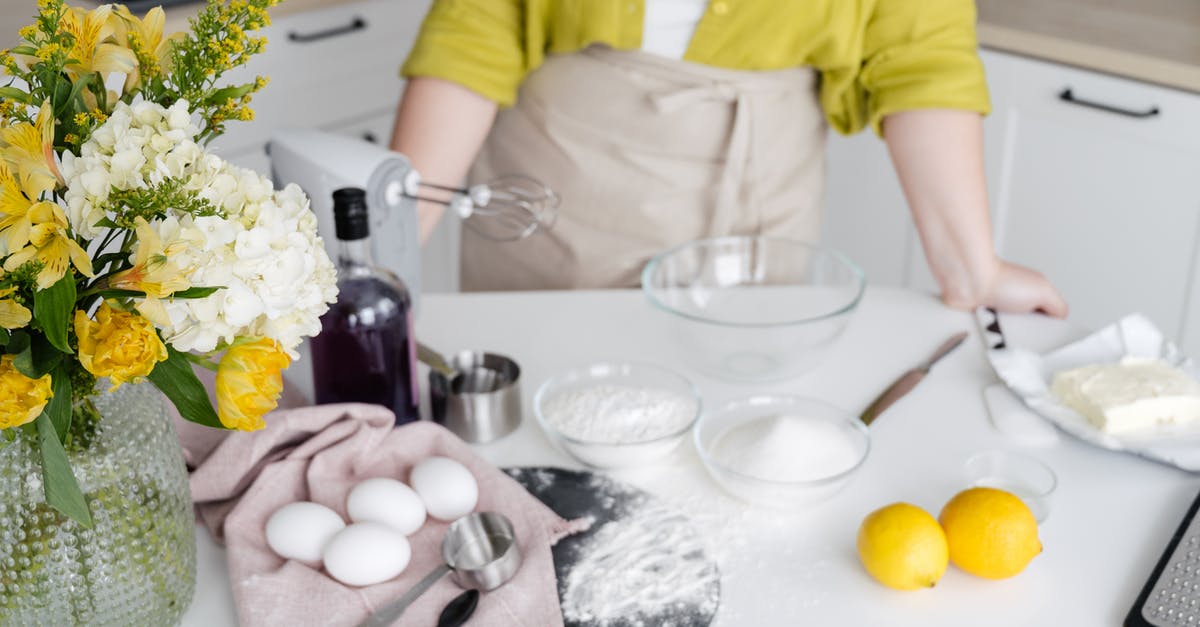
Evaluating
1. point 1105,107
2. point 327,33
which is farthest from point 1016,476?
point 327,33

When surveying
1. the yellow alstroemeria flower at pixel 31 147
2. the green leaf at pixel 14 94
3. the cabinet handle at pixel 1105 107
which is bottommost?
the cabinet handle at pixel 1105 107

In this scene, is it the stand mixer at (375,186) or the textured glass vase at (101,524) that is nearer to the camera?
the textured glass vase at (101,524)

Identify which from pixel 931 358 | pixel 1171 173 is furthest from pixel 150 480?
pixel 1171 173

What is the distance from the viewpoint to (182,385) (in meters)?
0.71

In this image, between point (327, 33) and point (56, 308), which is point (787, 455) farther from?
point (327, 33)

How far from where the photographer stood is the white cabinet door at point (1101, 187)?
2.01 m

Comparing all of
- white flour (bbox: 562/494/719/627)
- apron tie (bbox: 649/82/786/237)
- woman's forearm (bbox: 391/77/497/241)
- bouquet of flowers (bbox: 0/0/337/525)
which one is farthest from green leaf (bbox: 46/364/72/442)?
apron tie (bbox: 649/82/786/237)

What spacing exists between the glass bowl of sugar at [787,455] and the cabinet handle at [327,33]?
60.7 inches

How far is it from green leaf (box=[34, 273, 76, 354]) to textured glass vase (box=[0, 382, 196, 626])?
0.42 ft

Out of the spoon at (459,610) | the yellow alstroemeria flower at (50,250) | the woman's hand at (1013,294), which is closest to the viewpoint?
the yellow alstroemeria flower at (50,250)

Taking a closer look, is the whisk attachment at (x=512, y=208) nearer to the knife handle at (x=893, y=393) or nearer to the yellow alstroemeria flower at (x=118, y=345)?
the knife handle at (x=893, y=393)

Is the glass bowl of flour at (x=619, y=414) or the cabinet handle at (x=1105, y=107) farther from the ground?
the glass bowl of flour at (x=619, y=414)

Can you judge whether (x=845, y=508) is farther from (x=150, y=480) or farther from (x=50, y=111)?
(x=50, y=111)

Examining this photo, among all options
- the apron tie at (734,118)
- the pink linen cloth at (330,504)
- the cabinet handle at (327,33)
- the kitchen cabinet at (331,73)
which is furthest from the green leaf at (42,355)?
the cabinet handle at (327,33)
